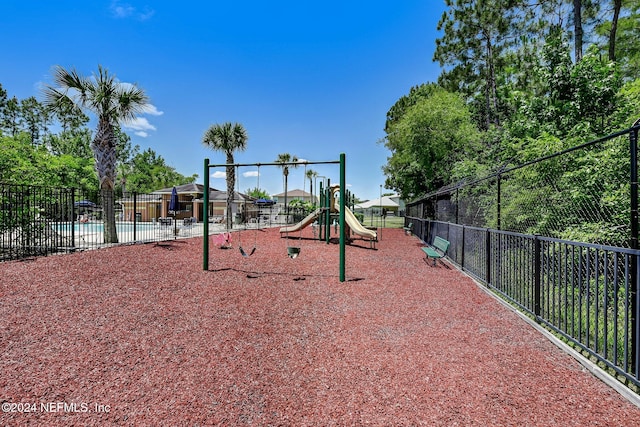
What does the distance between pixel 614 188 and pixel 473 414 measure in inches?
260

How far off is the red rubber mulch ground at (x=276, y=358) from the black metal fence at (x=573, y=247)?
454 mm

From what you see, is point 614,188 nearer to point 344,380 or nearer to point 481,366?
point 481,366

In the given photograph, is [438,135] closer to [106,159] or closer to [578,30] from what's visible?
[578,30]

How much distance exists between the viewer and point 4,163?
33.1 feet

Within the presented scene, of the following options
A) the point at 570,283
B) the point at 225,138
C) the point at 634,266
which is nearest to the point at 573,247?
the point at 570,283

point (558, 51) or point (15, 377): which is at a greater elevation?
point (558, 51)

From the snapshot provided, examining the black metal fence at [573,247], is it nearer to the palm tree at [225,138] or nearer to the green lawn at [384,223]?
the green lawn at [384,223]

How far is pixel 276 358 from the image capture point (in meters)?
3.31

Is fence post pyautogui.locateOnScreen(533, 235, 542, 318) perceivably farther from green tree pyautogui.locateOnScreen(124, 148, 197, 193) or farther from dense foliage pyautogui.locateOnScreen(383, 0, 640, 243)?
green tree pyautogui.locateOnScreen(124, 148, 197, 193)

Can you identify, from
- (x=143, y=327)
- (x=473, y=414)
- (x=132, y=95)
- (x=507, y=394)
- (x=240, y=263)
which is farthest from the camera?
(x=132, y=95)

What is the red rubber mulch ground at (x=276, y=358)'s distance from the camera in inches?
95.6

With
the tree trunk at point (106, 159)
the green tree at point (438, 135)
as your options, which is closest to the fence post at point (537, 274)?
the tree trunk at point (106, 159)

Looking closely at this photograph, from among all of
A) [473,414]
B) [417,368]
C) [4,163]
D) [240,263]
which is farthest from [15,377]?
[4,163]

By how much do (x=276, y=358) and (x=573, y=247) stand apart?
364 cm
